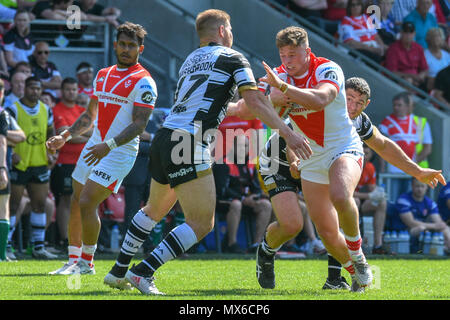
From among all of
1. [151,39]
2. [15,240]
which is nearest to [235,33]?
[151,39]

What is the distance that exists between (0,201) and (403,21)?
10.1 m

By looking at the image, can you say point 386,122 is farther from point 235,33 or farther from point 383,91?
point 235,33


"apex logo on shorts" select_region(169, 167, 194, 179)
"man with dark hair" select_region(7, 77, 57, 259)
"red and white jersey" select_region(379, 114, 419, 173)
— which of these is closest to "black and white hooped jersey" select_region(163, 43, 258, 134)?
"apex logo on shorts" select_region(169, 167, 194, 179)

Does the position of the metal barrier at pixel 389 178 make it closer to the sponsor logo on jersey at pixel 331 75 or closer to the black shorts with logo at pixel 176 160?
the sponsor logo on jersey at pixel 331 75

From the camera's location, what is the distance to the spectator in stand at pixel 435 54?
18234mm

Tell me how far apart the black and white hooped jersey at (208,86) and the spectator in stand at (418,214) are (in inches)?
342

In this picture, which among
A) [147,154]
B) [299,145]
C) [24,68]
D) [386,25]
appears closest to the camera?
[299,145]

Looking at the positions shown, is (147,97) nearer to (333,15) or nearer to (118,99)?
(118,99)

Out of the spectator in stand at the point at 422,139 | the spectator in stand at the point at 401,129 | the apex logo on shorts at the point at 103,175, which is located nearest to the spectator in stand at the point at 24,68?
the apex logo on shorts at the point at 103,175

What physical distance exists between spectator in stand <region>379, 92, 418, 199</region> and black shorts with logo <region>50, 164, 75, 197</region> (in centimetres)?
566

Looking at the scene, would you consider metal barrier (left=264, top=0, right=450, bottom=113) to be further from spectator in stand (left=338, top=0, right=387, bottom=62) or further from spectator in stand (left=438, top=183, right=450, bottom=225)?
spectator in stand (left=438, top=183, right=450, bottom=225)

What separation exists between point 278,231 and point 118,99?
2209 mm

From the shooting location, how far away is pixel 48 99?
1419 cm

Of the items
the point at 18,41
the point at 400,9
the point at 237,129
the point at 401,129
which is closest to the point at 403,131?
the point at 401,129
